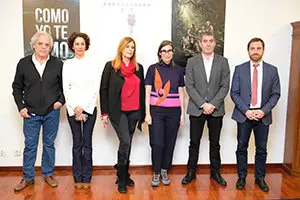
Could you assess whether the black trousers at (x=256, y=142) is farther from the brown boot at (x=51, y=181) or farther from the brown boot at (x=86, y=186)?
the brown boot at (x=51, y=181)

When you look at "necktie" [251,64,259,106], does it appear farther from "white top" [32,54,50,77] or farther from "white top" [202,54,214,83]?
"white top" [32,54,50,77]

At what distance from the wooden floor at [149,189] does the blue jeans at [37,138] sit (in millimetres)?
222

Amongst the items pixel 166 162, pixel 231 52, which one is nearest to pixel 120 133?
pixel 166 162

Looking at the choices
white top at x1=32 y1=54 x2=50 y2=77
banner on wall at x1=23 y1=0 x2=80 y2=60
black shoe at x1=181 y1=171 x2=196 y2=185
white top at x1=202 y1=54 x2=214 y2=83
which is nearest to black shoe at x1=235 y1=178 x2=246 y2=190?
black shoe at x1=181 y1=171 x2=196 y2=185

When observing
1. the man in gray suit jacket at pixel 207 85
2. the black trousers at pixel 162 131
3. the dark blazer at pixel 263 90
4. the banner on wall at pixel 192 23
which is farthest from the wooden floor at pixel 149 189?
the banner on wall at pixel 192 23

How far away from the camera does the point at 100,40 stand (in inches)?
145

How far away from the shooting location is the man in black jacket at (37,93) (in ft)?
10.5

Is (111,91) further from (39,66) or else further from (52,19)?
(52,19)

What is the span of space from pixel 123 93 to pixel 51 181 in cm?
126

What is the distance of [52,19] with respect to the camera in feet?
11.9

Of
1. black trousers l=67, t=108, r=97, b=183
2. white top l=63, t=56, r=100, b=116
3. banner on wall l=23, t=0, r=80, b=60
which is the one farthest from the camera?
banner on wall l=23, t=0, r=80, b=60

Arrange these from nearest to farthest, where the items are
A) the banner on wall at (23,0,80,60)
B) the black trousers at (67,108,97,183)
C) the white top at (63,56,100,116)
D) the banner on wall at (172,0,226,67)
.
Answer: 1. the white top at (63,56,100,116)
2. the black trousers at (67,108,97,183)
3. the banner on wall at (23,0,80,60)
4. the banner on wall at (172,0,226,67)

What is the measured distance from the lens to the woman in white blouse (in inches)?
122

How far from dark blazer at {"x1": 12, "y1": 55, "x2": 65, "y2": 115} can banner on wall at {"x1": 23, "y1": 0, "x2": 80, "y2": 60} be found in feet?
1.60
